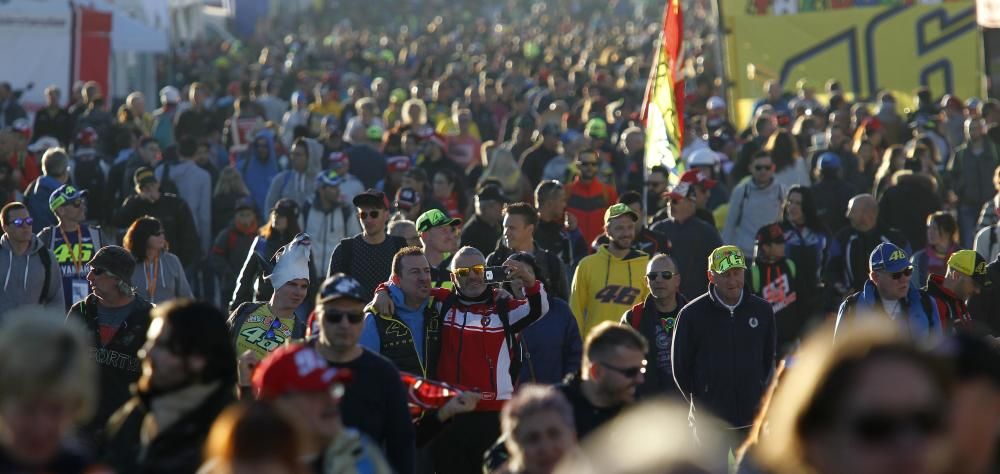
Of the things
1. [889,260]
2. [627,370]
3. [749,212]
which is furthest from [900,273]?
[749,212]

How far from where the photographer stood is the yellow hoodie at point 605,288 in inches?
425

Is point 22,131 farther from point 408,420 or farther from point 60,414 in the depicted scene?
point 60,414

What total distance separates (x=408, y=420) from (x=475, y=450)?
1995mm

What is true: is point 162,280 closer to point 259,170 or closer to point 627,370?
point 627,370

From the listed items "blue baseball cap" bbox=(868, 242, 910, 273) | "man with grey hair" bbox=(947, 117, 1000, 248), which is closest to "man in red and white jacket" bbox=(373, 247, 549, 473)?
→ "blue baseball cap" bbox=(868, 242, 910, 273)

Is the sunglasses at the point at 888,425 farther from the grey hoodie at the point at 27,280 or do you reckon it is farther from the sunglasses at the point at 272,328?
the grey hoodie at the point at 27,280

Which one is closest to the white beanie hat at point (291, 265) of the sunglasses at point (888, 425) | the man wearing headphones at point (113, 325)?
the man wearing headphones at point (113, 325)

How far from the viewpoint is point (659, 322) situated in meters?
10.1

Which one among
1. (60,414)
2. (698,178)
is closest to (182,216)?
(698,178)

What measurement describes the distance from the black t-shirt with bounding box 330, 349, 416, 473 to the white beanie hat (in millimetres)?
2387

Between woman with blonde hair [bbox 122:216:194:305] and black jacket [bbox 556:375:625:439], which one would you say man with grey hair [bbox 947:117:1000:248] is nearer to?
woman with blonde hair [bbox 122:216:194:305]

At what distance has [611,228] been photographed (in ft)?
36.0

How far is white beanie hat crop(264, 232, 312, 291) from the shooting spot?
928 centimetres

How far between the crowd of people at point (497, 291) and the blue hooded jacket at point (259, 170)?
4 cm
